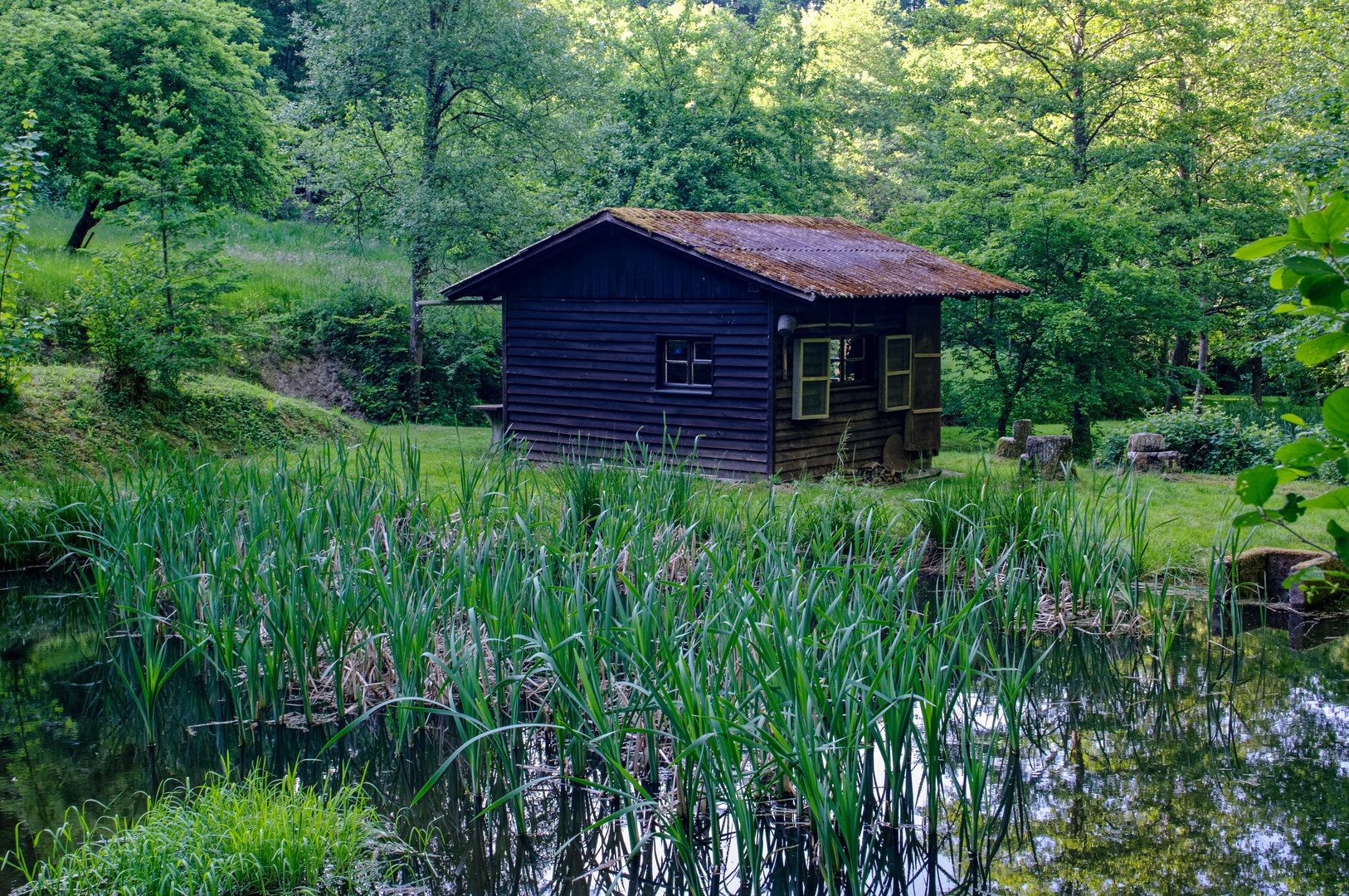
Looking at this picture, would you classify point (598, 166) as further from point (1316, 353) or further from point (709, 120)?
point (1316, 353)

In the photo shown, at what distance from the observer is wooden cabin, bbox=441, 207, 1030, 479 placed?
43.3ft

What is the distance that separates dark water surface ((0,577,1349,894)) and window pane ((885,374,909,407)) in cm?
755

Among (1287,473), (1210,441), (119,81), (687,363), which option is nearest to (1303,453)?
(1287,473)

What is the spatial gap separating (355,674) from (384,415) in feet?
53.3

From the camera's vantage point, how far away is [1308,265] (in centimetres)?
161

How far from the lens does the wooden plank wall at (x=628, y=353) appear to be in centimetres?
1334

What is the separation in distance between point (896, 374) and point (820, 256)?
6.52 feet

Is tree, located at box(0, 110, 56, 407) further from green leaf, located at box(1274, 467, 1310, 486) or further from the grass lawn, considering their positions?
green leaf, located at box(1274, 467, 1310, 486)

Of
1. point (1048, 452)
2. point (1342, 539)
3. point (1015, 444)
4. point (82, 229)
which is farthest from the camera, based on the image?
point (82, 229)

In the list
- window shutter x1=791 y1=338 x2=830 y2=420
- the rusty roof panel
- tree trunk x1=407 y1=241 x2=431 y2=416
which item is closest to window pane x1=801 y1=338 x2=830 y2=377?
window shutter x1=791 y1=338 x2=830 y2=420

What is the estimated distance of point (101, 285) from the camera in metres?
13.8

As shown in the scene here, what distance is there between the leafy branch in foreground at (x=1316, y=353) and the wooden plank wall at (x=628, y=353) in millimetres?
10883

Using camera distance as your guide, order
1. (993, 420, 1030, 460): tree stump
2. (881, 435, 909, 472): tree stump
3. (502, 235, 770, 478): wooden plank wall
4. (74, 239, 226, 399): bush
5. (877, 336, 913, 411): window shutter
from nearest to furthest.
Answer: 1. (502, 235, 770, 478): wooden plank wall
2. (74, 239, 226, 399): bush
3. (877, 336, 913, 411): window shutter
4. (881, 435, 909, 472): tree stump
5. (993, 420, 1030, 460): tree stump

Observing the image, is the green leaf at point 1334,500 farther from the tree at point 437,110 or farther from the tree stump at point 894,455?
the tree at point 437,110
